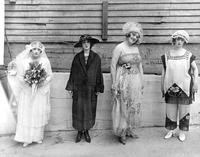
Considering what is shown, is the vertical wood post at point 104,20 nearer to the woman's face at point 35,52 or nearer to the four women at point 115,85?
the four women at point 115,85

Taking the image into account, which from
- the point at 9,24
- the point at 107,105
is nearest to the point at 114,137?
the point at 107,105

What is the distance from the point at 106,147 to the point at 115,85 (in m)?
1.03

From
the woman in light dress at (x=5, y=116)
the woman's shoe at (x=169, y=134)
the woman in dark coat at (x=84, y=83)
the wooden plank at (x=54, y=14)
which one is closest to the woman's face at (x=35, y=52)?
the woman in dark coat at (x=84, y=83)

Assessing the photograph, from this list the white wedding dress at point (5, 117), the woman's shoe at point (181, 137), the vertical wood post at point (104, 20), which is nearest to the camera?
the woman's shoe at point (181, 137)

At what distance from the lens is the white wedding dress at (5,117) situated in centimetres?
515

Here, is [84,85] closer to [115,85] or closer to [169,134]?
[115,85]

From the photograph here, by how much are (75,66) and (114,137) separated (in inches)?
58.0

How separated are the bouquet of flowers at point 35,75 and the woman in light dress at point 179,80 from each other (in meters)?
2.03

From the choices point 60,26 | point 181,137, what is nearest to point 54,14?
point 60,26

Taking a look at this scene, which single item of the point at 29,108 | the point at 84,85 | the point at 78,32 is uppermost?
the point at 78,32

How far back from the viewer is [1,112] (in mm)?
5180

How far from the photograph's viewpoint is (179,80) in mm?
4602

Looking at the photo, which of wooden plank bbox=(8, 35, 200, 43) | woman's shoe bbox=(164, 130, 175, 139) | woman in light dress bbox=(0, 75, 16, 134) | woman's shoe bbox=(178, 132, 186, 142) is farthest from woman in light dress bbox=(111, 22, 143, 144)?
woman in light dress bbox=(0, 75, 16, 134)

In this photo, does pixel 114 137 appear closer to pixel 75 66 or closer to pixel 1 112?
pixel 75 66
